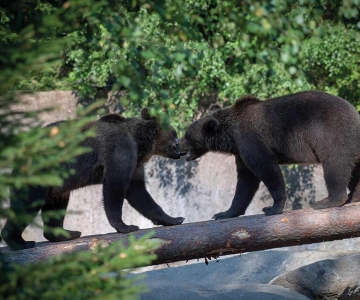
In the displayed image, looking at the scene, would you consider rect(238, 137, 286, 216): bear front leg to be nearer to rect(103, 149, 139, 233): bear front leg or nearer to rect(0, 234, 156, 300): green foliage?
rect(103, 149, 139, 233): bear front leg

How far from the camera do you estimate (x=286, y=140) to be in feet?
25.4

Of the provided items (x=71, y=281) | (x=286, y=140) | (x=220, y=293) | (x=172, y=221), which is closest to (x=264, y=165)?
(x=286, y=140)

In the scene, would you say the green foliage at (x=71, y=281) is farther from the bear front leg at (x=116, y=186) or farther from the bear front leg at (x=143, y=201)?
the bear front leg at (x=143, y=201)

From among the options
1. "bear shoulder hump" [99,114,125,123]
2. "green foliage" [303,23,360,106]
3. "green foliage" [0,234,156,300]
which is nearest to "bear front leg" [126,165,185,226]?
"bear shoulder hump" [99,114,125,123]

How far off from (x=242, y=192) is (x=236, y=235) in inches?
71.4

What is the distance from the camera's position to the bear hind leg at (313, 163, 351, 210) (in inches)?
279

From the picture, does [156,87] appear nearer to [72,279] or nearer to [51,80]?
[72,279]

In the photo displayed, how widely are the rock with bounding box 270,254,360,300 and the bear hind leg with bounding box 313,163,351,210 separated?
168cm

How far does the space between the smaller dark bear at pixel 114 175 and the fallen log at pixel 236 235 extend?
0.76 metres

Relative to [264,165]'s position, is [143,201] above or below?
below

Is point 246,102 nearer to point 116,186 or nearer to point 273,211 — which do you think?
point 273,211

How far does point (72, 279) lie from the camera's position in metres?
3.34

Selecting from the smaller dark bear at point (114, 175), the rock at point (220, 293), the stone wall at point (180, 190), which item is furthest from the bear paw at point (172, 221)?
the stone wall at point (180, 190)

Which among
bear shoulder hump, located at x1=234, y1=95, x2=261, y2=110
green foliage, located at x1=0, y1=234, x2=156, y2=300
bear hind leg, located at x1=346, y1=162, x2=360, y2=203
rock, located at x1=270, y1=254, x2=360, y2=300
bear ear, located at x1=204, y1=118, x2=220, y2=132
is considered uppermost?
green foliage, located at x1=0, y1=234, x2=156, y2=300
